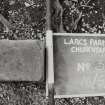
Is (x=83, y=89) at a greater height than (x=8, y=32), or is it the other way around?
(x=8, y=32)

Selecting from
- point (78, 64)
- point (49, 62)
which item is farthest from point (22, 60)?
point (78, 64)

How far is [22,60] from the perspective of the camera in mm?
997

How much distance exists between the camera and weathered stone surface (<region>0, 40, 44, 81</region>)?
0.99 m

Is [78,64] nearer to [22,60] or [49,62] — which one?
[49,62]

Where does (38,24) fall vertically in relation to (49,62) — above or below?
above

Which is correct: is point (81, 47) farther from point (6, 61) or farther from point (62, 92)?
point (6, 61)

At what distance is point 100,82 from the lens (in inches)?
41.6

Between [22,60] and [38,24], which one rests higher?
[38,24]

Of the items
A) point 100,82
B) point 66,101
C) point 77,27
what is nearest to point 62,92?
point 66,101

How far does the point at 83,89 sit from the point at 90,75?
63 millimetres

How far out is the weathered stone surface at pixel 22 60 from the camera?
0.99m

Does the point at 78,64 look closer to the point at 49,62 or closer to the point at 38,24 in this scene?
the point at 49,62

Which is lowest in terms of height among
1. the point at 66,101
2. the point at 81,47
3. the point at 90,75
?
the point at 66,101

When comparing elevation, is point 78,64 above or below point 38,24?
below
